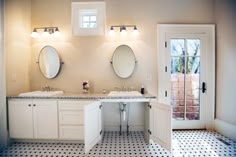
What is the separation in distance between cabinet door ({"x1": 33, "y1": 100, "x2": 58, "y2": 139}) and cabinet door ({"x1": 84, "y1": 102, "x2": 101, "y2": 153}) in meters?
0.70

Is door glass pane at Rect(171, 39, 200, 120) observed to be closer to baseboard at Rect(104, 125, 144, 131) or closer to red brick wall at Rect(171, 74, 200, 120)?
red brick wall at Rect(171, 74, 200, 120)

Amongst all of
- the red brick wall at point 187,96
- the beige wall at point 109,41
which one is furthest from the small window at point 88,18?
the red brick wall at point 187,96

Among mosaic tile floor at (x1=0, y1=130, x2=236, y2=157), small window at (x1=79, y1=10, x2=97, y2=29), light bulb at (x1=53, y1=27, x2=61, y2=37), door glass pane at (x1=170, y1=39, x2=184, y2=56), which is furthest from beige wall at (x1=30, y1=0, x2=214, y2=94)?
mosaic tile floor at (x1=0, y1=130, x2=236, y2=157)

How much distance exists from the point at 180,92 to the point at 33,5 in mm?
3555

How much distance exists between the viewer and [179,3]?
Result: 4016 mm

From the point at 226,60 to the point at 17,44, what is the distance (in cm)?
397

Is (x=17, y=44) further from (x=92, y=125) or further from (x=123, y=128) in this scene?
(x=123, y=128)

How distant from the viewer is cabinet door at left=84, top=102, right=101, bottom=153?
2991mm

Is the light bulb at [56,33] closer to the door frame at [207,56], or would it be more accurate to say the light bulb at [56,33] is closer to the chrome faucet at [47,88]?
the chrome faucet at [47,88]

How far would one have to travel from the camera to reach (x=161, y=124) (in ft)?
10.2

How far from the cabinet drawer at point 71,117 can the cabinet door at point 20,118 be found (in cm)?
56

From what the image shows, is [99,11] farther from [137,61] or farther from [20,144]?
[20,144]

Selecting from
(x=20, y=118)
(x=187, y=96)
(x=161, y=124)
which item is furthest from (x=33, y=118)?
(x=187, y=96)

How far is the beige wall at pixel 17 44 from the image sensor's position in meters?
3.54
